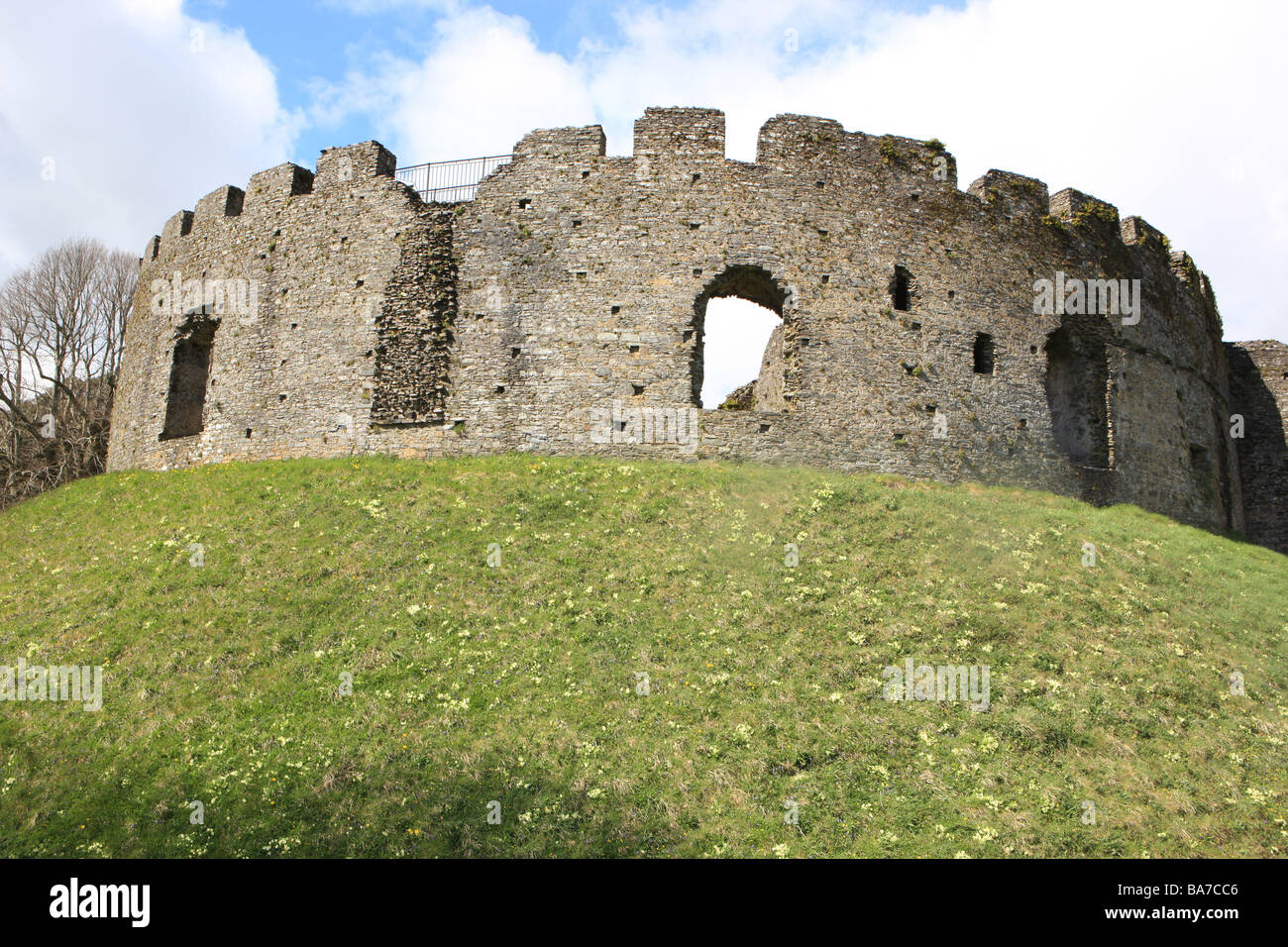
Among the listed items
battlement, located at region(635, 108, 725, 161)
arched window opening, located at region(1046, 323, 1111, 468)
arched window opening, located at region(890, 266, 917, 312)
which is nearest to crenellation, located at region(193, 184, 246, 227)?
battlement, located at region(635, 108, 725, 161)

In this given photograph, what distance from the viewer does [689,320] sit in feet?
61.5

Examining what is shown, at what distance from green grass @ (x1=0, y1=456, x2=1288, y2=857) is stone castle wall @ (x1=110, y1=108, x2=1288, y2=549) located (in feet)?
6.41

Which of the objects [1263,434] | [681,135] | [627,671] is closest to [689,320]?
[681,135]

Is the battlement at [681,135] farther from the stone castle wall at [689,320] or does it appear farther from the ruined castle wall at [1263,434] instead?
the ruined castle wall at [1263,434]

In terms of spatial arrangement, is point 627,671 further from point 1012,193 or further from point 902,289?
point 1012,193

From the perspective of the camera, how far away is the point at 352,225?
837 inches

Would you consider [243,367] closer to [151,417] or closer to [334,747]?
[151,417]

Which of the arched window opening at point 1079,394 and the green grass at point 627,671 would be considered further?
the arched window opening at point 1079,394

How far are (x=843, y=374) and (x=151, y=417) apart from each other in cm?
1823

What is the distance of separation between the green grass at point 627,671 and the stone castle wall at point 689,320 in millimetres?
1955

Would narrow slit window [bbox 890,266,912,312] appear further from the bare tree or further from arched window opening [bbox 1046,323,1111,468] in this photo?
the bare tree

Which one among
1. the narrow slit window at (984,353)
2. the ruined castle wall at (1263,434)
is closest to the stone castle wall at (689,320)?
the narrow slit window at (984,353)

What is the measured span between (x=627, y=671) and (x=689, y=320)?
977 centimetres

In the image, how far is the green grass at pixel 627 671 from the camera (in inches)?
343
